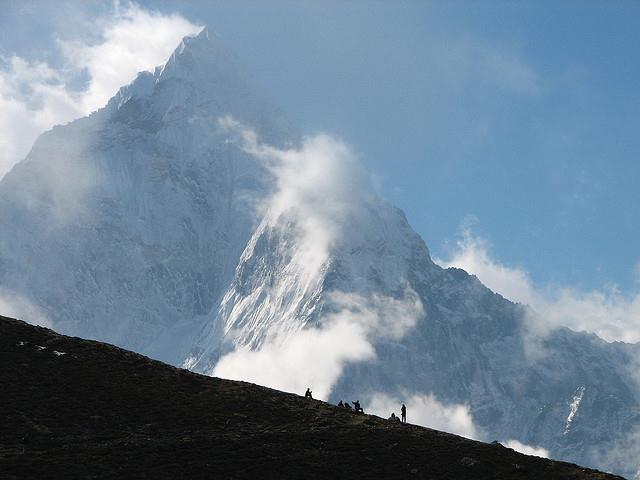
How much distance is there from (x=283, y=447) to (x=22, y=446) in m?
18.6

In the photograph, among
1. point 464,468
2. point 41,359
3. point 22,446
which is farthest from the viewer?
point 41,359

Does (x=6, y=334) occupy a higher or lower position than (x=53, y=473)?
higher

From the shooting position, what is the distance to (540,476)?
3066 inches

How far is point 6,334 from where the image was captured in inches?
3777

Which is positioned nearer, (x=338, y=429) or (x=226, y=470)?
(x=226, y=470)

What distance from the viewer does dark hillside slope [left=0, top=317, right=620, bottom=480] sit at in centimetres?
7325

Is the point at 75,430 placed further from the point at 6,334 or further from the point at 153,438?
the point at 6,334

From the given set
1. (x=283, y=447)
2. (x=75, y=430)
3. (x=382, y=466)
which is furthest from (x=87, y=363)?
(x=382, y=466)

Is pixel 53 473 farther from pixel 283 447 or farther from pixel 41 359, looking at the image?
pixel 41 359

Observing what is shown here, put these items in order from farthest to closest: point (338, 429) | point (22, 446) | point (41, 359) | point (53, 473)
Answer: point (41, 359) < point (338, 429) < point (22, 446) < point (53, 473)

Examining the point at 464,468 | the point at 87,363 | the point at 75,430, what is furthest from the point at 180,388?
the point at 464,468

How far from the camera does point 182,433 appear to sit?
Result: 264ft

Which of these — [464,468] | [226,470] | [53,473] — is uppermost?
[464,468]

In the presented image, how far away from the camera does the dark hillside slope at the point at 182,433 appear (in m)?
73.2
